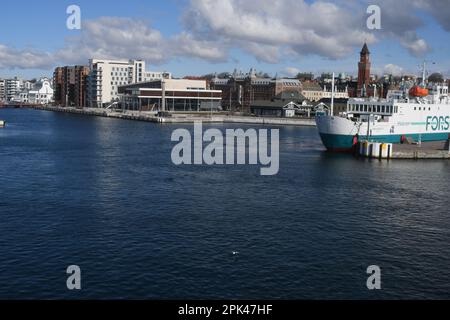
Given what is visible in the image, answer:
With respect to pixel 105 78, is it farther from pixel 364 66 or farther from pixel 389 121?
pixel 389 121

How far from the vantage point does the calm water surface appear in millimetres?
18516

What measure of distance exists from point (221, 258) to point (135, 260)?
11.1 ft

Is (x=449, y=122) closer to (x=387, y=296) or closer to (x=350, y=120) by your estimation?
(x=350, y=120)

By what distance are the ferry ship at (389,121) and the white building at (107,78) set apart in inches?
4929

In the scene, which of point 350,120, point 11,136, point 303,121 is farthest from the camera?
point 303,121

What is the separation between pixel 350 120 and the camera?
55.3m

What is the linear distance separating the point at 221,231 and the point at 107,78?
529 feet

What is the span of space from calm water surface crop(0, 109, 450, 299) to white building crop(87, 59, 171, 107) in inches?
5396

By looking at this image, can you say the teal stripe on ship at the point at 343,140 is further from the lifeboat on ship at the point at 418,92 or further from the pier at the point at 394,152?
the lifeboat on ship at the point at 418,92

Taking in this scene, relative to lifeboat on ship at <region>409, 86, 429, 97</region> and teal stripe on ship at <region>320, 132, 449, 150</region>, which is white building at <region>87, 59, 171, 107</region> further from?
teal stripe on ship at <region>320, 132, 449, 150</region>

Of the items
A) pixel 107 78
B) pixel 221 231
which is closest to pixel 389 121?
pixel 221 231

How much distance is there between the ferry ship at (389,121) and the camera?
55750mm

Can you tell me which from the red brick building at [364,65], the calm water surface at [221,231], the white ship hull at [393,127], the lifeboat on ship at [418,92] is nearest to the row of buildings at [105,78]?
the red brick building at [364,65]
